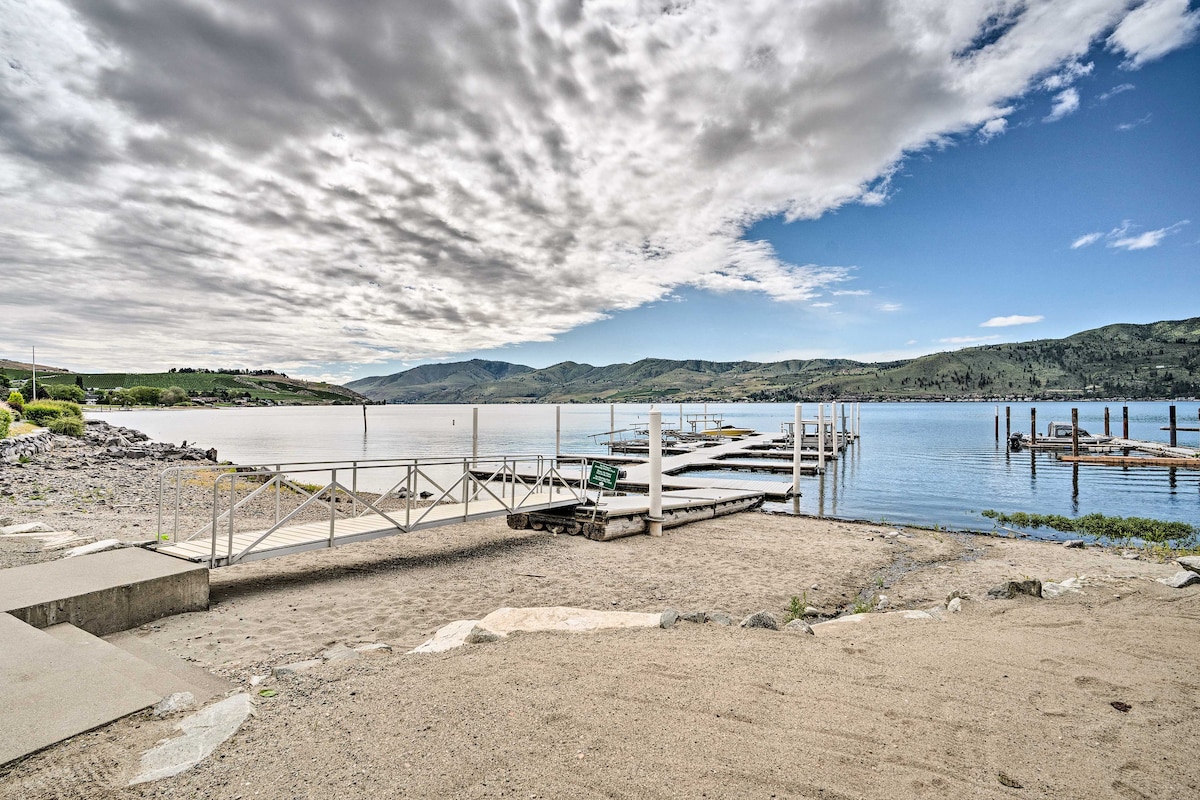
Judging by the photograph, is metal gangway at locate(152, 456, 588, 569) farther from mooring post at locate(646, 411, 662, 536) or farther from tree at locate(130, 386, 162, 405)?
tree at locate(130, 386, 162, 405)

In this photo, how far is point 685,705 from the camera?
12.4ft

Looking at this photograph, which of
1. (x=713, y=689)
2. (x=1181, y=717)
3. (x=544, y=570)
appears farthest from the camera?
(x=544, y=570)

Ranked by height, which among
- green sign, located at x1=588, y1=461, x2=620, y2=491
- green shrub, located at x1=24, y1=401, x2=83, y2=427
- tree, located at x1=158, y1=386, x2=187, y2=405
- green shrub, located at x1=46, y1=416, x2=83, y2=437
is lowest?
green sign, located at x1=588, y1=461, x2=620, y2=491

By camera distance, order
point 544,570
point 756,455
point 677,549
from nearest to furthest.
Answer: point 544,570 → point 677,549 → point 756,455

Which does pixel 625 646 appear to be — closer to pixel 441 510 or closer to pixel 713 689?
pixel 713 689

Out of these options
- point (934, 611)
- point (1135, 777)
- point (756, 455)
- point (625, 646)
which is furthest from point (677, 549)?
point (756, 455)

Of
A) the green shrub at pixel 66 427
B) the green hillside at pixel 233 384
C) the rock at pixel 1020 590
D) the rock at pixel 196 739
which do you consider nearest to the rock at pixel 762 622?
the rock at pixel 1020 590

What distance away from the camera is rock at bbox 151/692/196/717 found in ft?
11.9

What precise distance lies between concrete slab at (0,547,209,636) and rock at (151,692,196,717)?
2.31 meters

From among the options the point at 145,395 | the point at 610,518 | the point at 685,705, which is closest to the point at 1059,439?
the point at 610,518

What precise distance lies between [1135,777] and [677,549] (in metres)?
8.97

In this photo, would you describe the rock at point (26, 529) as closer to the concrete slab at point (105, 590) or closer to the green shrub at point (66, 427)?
the concrete slab at point (105, 590)

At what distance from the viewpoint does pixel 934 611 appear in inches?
261

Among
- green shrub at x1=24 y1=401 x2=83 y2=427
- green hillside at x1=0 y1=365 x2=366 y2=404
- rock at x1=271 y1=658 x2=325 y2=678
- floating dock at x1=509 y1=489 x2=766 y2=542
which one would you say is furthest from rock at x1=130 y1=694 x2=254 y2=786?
green hillside at x1=0 y1=365 x2=366 y2=404
